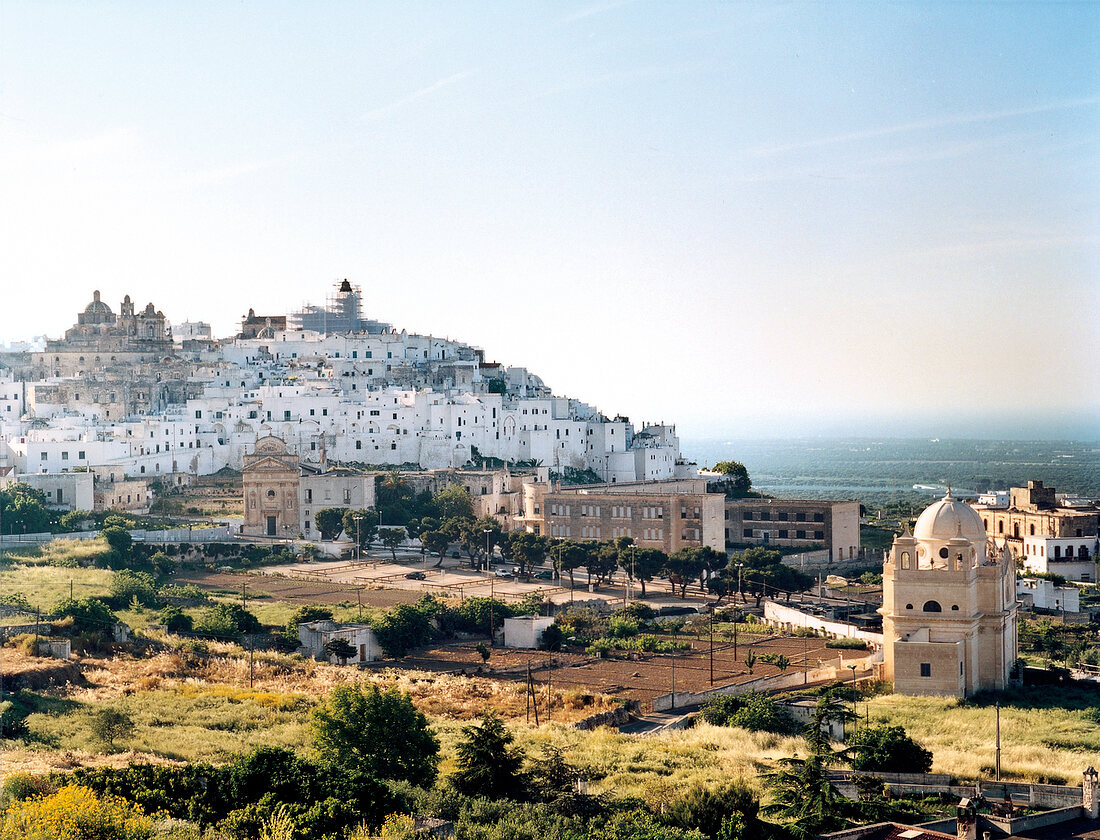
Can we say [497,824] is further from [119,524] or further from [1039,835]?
[119,524]

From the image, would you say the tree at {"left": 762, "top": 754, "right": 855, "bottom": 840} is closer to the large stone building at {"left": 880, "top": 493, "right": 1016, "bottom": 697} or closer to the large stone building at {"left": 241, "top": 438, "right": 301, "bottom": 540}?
the large stone building at {"left": 880, "top": 493, "right": 1016, "bottom": 697}

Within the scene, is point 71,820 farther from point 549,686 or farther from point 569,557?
point 569,557

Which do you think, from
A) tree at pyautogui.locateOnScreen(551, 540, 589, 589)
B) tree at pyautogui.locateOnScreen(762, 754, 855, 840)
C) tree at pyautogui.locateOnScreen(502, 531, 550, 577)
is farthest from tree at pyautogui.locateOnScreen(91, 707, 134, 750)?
tree at pyautogui.locateOnScreen(502, 531, 550, 577)

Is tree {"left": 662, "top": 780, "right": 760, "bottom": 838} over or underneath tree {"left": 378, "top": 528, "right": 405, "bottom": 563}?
underneath

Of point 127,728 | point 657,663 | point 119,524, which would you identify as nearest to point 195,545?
point 119,524

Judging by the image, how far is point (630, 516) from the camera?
48.2 metres

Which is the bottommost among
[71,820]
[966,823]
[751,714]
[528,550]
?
[966,823]

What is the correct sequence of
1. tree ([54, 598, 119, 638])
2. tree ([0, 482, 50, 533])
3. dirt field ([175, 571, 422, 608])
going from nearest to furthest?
tree ([54, 598, 119, 638])
dirt field ([175, 571, 422, 608])
tree ([0, 482, 50, 533])

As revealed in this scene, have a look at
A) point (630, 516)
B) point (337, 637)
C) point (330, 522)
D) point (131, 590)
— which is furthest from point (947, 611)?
point (330, 522)

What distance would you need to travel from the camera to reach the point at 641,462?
194ft

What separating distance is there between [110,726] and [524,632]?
12371mm

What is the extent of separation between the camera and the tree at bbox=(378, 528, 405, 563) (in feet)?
152

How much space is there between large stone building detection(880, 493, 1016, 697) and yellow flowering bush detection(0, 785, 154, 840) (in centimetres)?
1615

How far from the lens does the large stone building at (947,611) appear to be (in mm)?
27516
